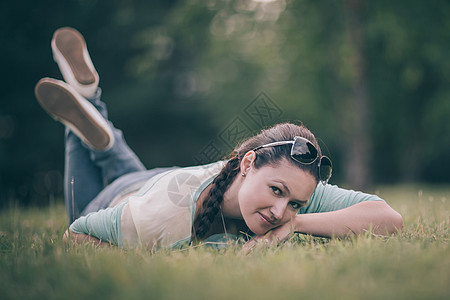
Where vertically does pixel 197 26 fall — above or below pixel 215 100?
above

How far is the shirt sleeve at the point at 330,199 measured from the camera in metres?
2.55

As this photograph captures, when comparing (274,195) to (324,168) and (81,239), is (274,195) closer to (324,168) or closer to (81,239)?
(324,168)

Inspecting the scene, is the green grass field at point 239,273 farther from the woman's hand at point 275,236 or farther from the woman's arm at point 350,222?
the woman's arm at point 350,222

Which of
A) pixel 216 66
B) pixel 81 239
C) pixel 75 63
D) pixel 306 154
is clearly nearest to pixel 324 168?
pixel 306 154

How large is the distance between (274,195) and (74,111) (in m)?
2.06

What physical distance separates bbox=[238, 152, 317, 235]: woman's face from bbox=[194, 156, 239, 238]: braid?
0.52 ft

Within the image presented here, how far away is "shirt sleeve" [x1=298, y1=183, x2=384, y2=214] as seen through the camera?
255cm

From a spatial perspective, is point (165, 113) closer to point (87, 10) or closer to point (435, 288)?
point (87, 10)

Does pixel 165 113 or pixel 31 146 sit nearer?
pixel 31 146

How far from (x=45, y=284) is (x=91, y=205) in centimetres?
182

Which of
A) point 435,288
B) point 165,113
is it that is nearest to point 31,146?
point 165,113

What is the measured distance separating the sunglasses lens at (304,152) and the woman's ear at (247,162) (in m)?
0.25

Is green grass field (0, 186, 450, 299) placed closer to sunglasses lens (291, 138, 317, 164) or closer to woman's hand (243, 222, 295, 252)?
woman's hand (243, 222, 295, 252)

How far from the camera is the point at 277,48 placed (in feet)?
35.6
